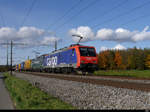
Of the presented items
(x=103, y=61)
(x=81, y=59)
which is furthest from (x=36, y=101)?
(x=103, y=61)

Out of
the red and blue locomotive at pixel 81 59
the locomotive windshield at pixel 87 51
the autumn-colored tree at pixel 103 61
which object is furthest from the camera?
the autumn-colored tree at pixel 103 61

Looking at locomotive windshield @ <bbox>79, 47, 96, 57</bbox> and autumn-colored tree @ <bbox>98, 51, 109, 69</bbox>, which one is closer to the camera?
locomotive windshield @ <bbox>79, 47, 96, 57</bbox>

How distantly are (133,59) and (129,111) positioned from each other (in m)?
75.2

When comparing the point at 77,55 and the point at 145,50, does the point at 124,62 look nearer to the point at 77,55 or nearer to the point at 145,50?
the point at 145,50

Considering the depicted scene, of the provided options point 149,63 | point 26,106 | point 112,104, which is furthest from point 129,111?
point 149,63

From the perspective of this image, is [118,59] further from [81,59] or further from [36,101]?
[36,101]

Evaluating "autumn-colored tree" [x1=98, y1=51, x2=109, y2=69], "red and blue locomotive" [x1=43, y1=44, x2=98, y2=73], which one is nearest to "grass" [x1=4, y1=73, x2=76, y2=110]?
"red and blue locomotive" [x1=43, y1=44, x2=98, y2=73]

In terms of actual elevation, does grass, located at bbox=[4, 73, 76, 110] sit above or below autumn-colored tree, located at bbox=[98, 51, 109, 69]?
below

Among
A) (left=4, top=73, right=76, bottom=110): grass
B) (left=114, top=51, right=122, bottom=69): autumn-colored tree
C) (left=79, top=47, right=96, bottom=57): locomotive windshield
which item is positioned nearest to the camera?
(left=4, top=73, right=76, bottom=110): grass

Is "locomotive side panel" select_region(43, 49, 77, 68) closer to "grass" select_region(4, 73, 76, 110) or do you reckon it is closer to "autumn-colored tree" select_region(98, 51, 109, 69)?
"grass" select_region(4, 73, 76, 110)

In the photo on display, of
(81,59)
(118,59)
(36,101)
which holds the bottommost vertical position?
(36,101)

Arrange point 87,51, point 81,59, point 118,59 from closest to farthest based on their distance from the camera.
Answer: point 81,59 < point 87,51 < point 118,59

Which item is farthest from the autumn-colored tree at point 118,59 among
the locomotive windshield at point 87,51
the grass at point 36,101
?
the grass at point 36,101

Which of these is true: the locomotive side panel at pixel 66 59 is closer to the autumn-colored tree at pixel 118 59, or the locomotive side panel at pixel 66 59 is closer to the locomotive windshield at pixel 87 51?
the locomotive windshield at pixel 87 51
